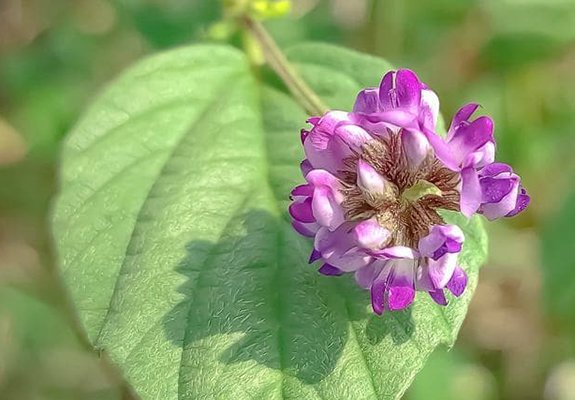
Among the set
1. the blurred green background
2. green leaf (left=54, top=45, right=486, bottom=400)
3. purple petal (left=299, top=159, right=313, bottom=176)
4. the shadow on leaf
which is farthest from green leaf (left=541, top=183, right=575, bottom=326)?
purple petal (left=299, top=159, right=313, bottom=176)

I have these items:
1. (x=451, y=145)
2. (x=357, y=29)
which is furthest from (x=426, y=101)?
(x=357, y=29)

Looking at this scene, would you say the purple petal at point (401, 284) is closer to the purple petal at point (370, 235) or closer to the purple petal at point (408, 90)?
the purple petal at point (370, 235)

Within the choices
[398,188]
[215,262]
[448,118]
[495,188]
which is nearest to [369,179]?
[398,188]

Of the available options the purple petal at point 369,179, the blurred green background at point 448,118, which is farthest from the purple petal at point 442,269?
the blurred green background at point 448,118

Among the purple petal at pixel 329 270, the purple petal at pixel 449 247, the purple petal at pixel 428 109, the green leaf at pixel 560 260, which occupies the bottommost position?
the green leaf at pixel 560 260

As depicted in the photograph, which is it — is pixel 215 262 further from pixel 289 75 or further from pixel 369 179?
pixel 289 75

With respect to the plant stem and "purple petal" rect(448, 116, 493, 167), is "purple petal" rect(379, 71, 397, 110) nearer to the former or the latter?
"purple petal" rect(448, 116, 493, 167)

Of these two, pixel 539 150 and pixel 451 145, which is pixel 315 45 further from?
pixel 539 150
